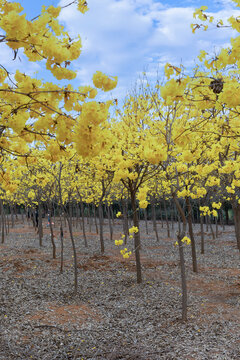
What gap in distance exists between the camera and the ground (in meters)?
5.11

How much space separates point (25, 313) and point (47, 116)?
19.6ft

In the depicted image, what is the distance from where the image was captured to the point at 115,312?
22.8 feet

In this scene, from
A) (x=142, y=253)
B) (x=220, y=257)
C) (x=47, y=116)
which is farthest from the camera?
(x=142, y=253)

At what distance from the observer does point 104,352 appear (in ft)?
16.6

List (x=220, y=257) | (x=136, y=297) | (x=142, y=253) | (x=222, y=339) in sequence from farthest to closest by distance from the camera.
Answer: (x=142, y=253)
(x=220, y=257)
(x=136, y=297)
(x=222, y=339)

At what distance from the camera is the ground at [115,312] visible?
5114mm

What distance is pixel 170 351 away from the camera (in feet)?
16.2

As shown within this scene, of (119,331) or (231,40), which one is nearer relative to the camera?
(231,40)

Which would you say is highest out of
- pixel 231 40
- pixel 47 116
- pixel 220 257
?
pixel 231 40

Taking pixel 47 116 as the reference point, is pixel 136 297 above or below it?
below

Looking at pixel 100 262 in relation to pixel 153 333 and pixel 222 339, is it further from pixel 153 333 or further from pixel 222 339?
pixel 222 339

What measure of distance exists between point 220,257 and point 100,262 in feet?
19.3

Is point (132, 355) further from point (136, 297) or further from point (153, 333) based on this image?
point (136, 297)

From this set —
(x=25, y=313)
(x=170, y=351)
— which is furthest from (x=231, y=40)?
(x=25, y=313)
